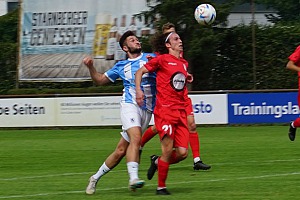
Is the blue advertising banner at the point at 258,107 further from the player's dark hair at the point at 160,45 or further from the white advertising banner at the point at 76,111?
the player's dark hair at the point at 160,45

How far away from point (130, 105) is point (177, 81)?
26.3 inches

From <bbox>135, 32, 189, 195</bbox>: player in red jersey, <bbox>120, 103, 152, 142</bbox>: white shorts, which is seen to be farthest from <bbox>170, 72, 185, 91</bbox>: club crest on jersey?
<bbox>120, 103, 152, 142</bbox>: white shorts

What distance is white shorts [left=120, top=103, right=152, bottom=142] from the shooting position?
33.1 ft

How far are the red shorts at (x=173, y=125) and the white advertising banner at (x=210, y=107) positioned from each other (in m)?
13.8

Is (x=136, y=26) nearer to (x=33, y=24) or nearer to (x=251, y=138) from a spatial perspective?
(x=33, y=24)

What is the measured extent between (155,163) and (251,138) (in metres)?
8.94

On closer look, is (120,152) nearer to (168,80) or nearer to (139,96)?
(139,96)

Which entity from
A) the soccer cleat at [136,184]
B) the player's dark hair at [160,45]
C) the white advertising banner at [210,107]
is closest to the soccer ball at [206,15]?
the white advertising banner at [210,107]

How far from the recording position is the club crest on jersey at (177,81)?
9.98 metres

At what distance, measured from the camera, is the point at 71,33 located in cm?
3145

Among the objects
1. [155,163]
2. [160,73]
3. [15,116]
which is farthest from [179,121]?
[15,116]

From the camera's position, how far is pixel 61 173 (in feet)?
42.7

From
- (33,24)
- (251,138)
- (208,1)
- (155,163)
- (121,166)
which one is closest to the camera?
(155,163)

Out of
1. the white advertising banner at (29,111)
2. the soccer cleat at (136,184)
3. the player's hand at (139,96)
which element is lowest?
Answer: the white advertising banner at (29,111)
